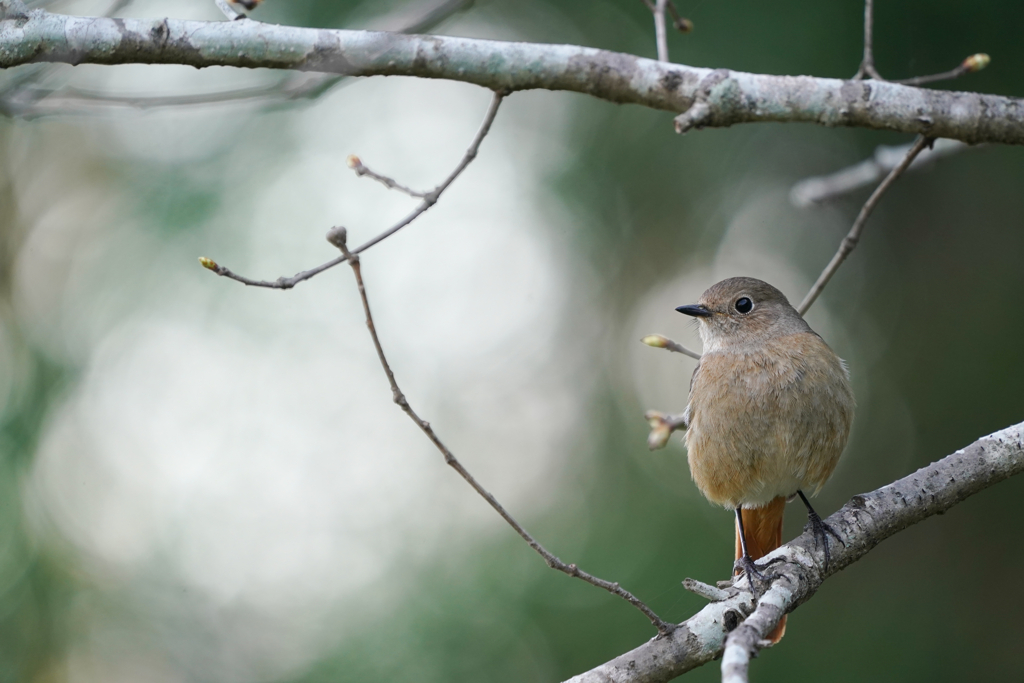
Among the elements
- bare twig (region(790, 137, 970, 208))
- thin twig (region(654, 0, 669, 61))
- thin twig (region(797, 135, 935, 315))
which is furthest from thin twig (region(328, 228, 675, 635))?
bare twig (region(790, 137, 970, 208))

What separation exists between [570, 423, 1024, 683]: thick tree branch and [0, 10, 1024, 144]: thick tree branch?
1216 mm

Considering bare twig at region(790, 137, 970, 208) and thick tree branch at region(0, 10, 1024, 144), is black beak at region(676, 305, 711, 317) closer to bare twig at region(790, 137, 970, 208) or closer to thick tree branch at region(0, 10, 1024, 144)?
bare twig at region(790, 137, 970, 208)

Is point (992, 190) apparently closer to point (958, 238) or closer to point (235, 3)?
point (958, 238)

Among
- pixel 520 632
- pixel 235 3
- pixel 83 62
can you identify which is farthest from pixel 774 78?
pixel 520 632

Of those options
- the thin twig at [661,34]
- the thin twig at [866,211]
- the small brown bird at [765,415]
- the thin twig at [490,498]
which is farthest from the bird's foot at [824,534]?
the thin twig at [661,34]

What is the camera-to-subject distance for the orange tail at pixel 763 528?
445 cm

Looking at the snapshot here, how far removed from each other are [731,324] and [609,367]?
420cm

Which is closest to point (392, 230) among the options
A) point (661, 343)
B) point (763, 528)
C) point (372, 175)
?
point (372, 175)

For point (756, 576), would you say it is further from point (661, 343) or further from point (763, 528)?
point (763, 528)

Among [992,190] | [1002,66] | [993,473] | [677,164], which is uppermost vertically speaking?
[677,164]

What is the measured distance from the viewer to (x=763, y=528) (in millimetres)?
4488

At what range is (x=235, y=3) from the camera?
3.14m

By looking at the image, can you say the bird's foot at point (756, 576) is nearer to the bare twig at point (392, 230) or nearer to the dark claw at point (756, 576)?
the dark claw at point (756, 576)

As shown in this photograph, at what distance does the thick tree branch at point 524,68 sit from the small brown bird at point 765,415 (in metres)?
1.19
